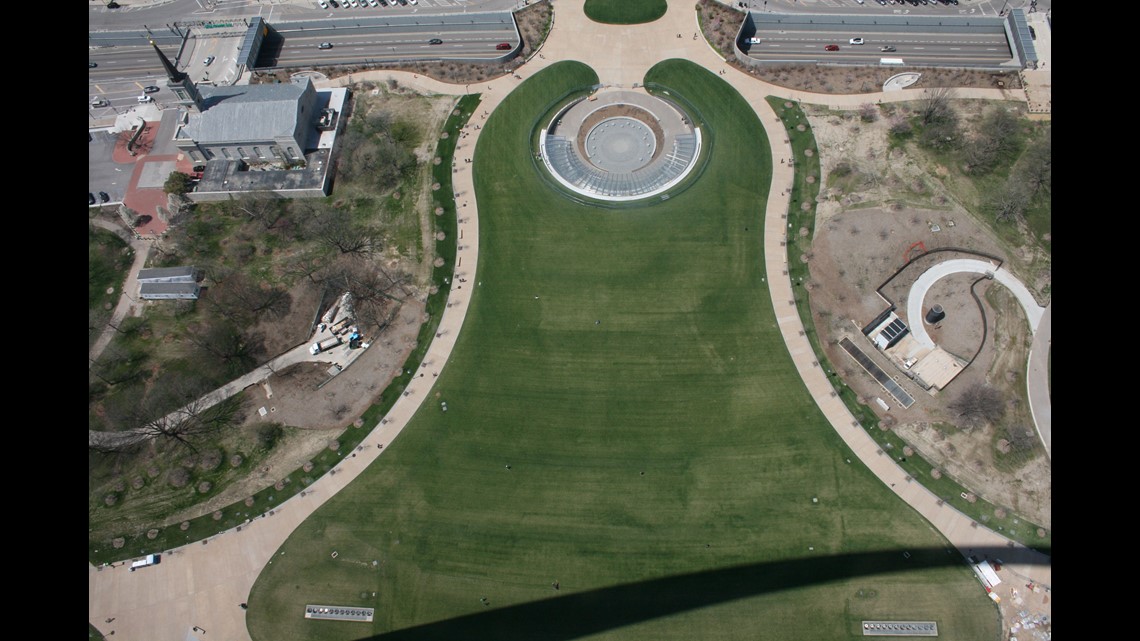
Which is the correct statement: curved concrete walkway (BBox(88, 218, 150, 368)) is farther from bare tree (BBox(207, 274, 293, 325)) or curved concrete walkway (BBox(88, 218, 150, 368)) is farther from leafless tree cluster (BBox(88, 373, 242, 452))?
bare tree (BBox(207, 274, 293, 325))

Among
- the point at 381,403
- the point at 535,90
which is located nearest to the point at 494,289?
the point at 381,403

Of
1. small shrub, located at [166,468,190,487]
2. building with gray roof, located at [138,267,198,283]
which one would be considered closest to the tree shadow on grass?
small shrub, located at [166,468,190,487]

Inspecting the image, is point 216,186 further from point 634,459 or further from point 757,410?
point 757,410

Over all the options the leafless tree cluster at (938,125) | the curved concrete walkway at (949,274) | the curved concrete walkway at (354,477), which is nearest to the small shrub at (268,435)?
the curved concrete walkway at (354,477)

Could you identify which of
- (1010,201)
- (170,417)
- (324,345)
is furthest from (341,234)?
(1010,201)

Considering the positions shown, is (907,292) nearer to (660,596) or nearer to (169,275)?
(660,596)

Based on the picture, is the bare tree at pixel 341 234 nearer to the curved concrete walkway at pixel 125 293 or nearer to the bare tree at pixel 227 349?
the bare tree at pixel 227 349
